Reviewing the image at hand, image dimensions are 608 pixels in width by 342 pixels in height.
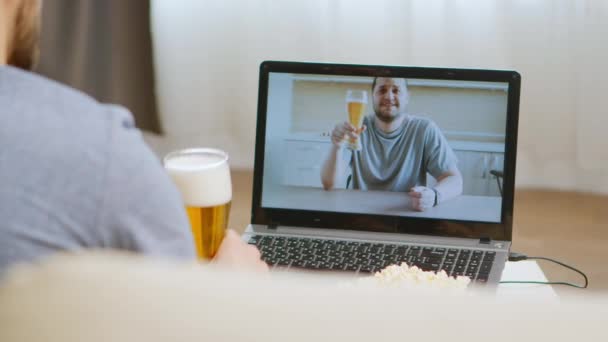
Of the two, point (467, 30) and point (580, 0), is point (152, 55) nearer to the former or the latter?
point (467, 30)

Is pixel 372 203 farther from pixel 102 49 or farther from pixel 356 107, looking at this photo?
pixel 102 49

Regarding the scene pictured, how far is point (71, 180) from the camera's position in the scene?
22.5 inches

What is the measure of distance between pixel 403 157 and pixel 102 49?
82.2 inches

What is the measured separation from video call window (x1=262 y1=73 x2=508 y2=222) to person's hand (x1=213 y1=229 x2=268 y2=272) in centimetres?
50

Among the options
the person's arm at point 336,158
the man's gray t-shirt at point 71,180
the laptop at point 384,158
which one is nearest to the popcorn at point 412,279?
the laptop at point 384,158

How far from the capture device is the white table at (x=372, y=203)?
155 cm

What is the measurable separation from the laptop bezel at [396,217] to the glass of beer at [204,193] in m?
0.45

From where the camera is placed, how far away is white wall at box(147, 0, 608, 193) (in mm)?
3104

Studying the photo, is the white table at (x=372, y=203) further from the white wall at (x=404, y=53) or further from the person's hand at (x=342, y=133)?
the white wall at (x=404, y=53)

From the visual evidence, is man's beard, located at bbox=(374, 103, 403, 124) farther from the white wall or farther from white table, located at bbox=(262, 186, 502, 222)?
the white wall

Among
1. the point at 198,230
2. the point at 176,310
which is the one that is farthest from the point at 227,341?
the point at 198,230

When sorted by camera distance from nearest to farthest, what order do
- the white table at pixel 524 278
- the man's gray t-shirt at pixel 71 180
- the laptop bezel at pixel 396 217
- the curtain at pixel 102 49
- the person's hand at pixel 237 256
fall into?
1. the man's gray t-shirt at pixel 71 180
2. the person's hand at pixel 237 256
3. the white table at pixel 524 278
4. the laptop bezel at pixel 396 217
5. the curtain at pixel 102 49

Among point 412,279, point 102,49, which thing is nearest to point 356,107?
point 412,279

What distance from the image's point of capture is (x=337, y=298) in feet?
1.27
